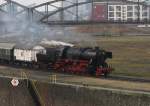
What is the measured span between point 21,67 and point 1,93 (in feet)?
48.8

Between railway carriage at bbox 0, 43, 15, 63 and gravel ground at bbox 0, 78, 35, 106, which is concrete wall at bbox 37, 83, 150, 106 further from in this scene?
railway carriage at bbox 0, 43, 15, 63

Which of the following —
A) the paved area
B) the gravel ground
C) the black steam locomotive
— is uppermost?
the black steam locomotive

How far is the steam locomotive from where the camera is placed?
48.7 m

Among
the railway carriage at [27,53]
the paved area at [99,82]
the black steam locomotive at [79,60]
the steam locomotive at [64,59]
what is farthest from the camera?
the railway carriage at [27,53]

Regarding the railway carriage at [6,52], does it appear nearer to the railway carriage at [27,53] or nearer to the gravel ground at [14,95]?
the railway carriage at [27,53]

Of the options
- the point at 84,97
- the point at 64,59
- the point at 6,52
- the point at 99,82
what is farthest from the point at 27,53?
the point at 84,97

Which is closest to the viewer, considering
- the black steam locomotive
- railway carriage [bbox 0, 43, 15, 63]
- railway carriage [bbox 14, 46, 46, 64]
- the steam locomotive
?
the black steam locomotive

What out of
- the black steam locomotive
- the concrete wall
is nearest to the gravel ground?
the concrete wall

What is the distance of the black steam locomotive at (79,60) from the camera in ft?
159

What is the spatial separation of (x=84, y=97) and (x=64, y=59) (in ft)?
50.2

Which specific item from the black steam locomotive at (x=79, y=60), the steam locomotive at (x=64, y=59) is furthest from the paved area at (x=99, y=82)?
the steam locomotive at (x=64, y=59)

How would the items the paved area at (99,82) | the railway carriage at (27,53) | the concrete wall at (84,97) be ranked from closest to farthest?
the concrete wall at (84,97)
the paved area at (99,82)
the railway carriage at (27,53)

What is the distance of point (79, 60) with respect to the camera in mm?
49656

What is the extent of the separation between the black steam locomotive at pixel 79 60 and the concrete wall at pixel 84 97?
946cm
